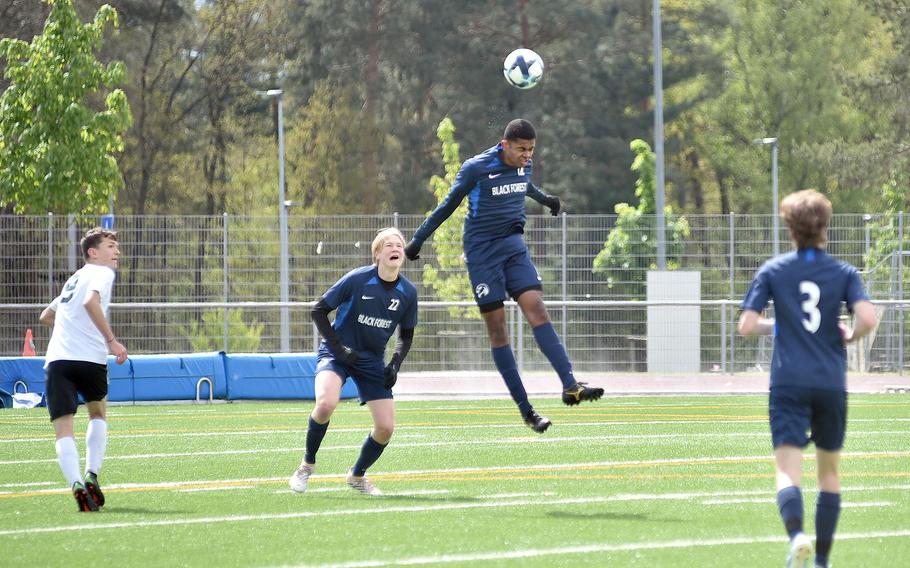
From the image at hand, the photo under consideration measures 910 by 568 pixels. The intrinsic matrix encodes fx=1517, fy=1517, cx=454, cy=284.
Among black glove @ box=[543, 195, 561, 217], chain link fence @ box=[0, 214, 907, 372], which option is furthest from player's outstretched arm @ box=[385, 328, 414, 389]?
chain link fence @ box=[0, 214, 907, 372]

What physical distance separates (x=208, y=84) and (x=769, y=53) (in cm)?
2270

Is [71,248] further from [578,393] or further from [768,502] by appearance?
[768,502]

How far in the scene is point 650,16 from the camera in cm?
5325

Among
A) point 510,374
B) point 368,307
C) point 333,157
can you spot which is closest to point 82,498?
point 368,307

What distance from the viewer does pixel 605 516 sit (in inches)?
343

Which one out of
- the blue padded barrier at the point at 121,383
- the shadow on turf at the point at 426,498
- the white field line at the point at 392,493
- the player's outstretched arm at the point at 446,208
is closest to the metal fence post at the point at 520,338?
the blue padded barrier at the point at 121,383

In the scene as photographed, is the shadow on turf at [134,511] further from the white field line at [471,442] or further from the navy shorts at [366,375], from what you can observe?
the white field line at [471,442]

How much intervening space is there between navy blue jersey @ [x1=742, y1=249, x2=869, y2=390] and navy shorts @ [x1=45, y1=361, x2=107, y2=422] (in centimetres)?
467

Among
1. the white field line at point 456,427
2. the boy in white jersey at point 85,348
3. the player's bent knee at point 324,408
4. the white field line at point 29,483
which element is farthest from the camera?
the white field line at point 456,427

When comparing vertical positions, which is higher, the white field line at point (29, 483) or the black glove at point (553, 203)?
the black glove at point (553, 203)

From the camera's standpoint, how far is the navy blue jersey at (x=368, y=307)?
10148 millimetres

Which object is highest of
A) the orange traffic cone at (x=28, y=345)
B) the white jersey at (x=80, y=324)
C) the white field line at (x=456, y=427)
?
the white jersey at (x=80, y=324)

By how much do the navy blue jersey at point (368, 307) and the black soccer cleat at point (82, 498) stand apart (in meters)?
2.02

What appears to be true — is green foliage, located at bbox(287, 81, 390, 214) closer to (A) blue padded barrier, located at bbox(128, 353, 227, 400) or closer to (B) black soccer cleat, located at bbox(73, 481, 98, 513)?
(A) blue padded barrier, located at bbox(128, 353, 227, 400)
